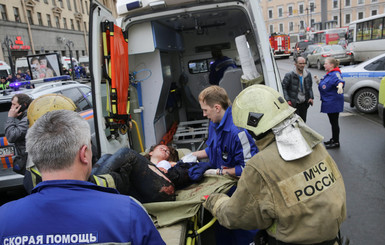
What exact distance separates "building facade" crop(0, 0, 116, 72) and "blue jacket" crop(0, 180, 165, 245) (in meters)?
29.6

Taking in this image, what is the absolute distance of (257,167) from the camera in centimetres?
172

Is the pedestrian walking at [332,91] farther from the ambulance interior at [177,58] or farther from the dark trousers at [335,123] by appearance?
the ambulance interior at [177,58]

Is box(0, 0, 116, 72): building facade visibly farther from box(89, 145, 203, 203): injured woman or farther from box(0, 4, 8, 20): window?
box(89, 145, 203, 203): injured woman

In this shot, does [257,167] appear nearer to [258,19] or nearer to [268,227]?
[268,227]

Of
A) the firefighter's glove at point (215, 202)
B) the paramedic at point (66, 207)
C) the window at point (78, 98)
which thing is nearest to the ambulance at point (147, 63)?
the firefighter's glove at point (215, 202)

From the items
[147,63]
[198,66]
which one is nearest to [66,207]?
[147,63]

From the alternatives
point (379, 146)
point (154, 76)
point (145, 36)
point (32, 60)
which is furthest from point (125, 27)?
point (32, 60)

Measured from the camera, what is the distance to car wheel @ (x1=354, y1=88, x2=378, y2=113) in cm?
895

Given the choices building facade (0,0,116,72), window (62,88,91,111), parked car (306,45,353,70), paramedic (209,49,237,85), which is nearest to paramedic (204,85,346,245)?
paramedic (209,49,237,85)

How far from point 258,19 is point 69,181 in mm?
3086

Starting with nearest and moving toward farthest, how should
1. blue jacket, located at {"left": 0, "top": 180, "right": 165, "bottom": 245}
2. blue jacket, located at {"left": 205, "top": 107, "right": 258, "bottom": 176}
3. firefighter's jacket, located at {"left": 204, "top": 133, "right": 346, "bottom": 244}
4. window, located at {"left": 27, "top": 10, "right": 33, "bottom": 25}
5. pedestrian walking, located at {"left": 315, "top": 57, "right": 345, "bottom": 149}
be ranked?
blue jacket, located at {"left": 0, "top": 180, "right": 165, "bottom": 245} → firefighter's jacket, located at {"left": 204, "top": 133, "right": 346, "bottom": 244} → blue jacket, located at {"left": 205, "top": 107, "right": 258, "bottom": 176} → pedestrian walking, located at {"left": 315, "top": 57, "right": 345, "bottom": 149} → window, located at {"left": 27, "top": 10, "right": 33, "bottom": 25}

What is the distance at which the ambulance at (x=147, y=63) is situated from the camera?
3357mm

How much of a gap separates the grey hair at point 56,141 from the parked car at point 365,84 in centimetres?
961

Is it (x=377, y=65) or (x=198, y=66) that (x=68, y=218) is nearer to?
(x=198, y=66)
